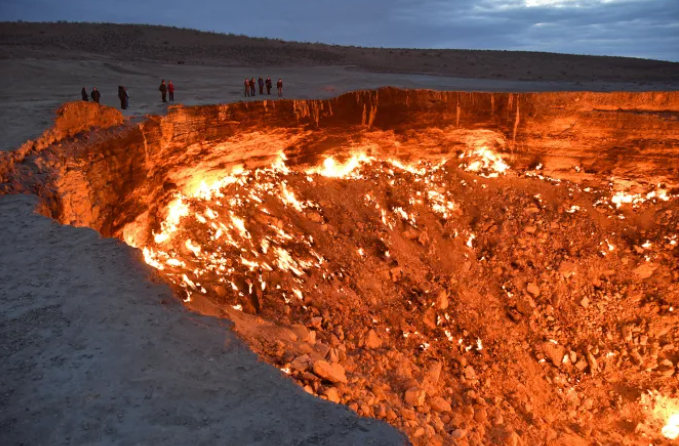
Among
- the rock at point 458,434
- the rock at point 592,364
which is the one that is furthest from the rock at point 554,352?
the rock at point 458,434

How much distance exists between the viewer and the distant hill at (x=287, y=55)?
27359 mm

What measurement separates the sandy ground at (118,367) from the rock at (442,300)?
6.21 m

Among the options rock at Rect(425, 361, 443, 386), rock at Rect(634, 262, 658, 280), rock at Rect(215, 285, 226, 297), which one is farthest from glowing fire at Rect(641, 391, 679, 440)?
rock at Rect(215, 285, 226, 297)

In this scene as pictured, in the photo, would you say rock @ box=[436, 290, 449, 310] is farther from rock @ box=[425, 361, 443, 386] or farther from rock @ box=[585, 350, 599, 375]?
rock @ box=[585, 350, 599, 375]

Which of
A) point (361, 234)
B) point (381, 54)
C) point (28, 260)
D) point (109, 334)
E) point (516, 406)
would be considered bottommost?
point (516, 406)

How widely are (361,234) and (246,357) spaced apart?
673cm

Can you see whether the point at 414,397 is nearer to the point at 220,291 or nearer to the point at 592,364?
the point at 220,291

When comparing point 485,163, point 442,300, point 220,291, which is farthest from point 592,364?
point 220,291

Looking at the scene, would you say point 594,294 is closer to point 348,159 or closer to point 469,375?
point 469,375

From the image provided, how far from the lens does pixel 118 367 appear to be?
3.30 m

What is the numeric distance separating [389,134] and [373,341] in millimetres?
5661

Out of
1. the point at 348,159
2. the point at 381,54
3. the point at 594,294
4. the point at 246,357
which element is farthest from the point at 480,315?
the point at 381,54

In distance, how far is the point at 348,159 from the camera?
1169 centimetres

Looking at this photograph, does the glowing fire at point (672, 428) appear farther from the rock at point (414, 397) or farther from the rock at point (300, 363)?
the rock at point (300, 363)
